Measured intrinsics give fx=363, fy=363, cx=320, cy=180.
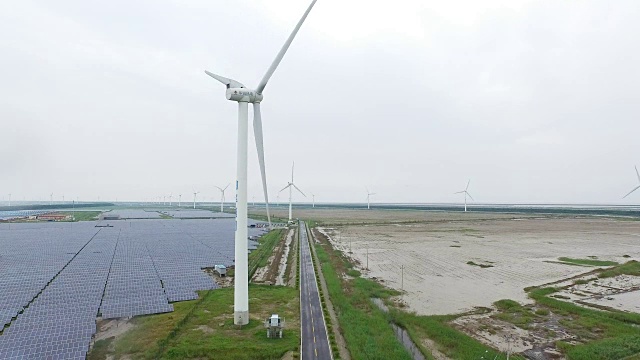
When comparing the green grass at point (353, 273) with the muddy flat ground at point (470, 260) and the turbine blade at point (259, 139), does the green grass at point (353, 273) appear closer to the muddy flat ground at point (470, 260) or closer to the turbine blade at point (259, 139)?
the muddy flat ground at point (470, 260)

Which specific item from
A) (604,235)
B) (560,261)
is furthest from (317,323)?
(604,235)

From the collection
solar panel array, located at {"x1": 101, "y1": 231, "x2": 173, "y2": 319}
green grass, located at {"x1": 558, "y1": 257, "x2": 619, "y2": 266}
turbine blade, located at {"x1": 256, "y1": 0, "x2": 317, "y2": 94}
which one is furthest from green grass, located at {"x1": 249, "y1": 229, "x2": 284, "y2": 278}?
green grass, located at {"x1": 558, "y1": 257, "x2": 619, "y2": 266}

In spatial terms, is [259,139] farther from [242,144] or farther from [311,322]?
[311,322]

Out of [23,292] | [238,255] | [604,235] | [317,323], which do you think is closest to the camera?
[238,255]

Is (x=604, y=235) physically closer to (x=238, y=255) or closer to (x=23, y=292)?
(x=238, y=255)

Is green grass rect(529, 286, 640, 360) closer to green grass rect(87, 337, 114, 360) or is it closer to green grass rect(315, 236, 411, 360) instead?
green grass rect(315, 236, 411, 360)

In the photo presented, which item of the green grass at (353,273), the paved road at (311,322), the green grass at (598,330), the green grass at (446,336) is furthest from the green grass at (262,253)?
the green grass at (598,330)

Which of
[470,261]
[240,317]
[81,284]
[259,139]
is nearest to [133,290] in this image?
[81,284]
